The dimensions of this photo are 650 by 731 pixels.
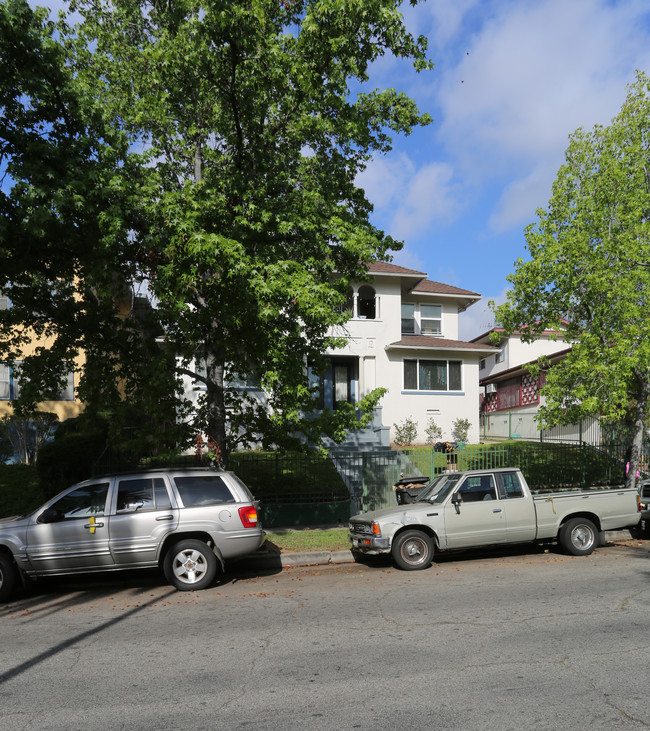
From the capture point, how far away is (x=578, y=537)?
1085 cm

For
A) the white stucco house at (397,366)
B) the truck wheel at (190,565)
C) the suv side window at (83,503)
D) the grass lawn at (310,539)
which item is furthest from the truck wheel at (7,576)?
the white stucco house at (397,366)

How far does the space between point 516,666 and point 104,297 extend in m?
8.82

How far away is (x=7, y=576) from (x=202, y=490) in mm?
2949

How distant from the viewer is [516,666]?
17.3 feet

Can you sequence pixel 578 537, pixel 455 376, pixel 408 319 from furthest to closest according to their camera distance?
1. pixel 408 319
2. pixel 455 376
3. pixel 578 537

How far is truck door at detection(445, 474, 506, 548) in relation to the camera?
404 inches

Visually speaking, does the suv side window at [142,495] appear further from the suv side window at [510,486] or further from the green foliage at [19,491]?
the green foliage at [19,491]

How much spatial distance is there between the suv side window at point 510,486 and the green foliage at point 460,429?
584 inches

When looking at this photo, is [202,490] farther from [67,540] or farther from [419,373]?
[419,373]

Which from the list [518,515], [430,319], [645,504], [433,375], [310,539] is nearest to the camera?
[518,515]

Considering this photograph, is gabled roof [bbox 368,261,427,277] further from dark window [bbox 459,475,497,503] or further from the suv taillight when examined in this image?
the suv taillight

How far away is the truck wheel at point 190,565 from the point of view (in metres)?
8.85

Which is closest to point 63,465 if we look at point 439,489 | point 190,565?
point 190,565

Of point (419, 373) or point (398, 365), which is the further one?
point (419, 373)
